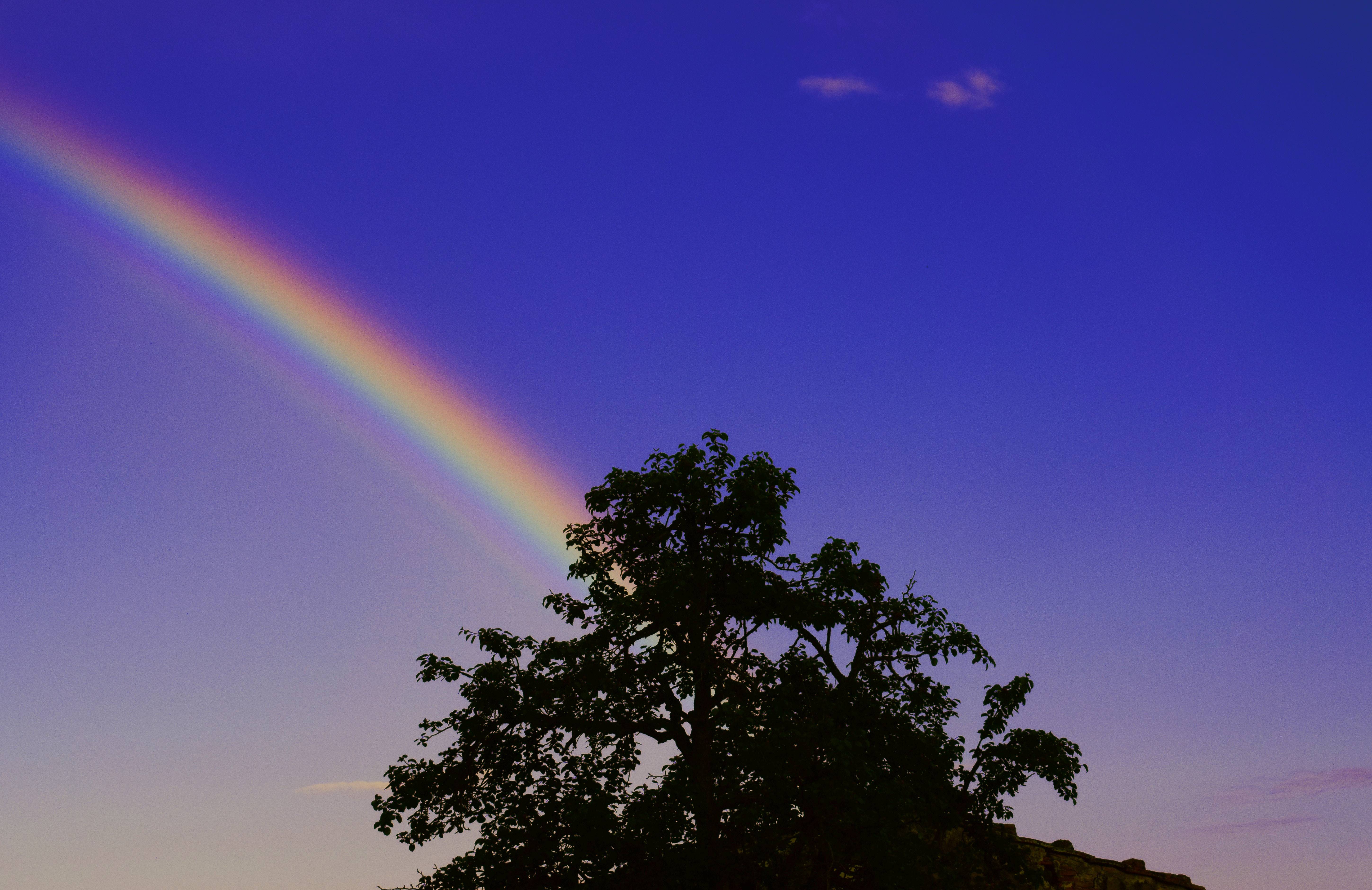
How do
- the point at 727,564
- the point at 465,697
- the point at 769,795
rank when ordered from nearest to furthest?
the point at 769,795
the point at 465,697
the point at 727,564

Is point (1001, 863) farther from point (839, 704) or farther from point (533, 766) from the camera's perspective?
point (533, 766)

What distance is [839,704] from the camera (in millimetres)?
20656

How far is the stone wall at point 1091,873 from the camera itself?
1021 inches

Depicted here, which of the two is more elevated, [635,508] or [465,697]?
[635,508]

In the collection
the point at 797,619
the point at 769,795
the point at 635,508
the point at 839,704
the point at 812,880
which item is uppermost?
the point at 635,508

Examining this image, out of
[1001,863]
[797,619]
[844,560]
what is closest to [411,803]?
[797,619]

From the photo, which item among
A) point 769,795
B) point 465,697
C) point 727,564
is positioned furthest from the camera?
point 727,564

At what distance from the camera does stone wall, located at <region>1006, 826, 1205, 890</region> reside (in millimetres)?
25922

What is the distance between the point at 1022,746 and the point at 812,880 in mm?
4903

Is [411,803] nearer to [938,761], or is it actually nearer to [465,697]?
[465,697]

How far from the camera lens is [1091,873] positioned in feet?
86.0

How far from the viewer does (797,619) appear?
22016 millimetres

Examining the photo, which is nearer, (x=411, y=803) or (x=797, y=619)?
(x=411, y=803)

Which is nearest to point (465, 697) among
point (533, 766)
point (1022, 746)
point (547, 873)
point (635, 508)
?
point (533, 766)
